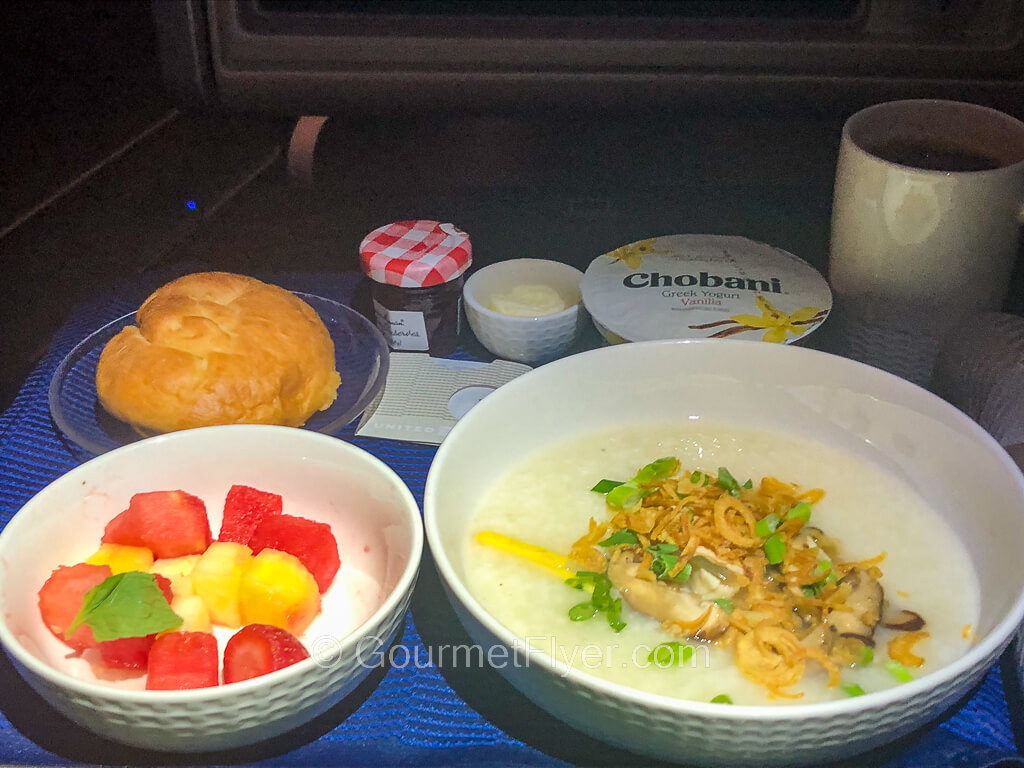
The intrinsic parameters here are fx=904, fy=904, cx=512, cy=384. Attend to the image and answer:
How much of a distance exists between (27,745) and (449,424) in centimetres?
46

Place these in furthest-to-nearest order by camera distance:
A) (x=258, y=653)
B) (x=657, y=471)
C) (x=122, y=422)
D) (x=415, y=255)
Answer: (x=415, y=255) < (x=122, y=422) < (x=657, y=471) < (x=258, y=653)

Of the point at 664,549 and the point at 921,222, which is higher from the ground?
the point at 921,222

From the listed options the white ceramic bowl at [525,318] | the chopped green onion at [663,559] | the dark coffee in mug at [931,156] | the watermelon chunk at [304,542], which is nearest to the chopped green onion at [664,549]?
the chopped green onion at [663,559]

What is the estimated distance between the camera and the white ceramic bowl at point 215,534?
0.58 m

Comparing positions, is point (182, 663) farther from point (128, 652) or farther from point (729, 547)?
point (729, 547)

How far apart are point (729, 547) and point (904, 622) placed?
0.14 metres

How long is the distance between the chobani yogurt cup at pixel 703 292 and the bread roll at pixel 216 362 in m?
0.32

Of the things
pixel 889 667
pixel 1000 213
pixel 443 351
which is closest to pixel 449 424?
pixel 443 351

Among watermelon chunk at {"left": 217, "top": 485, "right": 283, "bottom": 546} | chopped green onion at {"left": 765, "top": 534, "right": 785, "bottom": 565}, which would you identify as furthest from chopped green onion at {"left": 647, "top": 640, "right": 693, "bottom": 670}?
watermelon chunk at {"left": 217, "top": 485, "right": 283, "bottom": 546}

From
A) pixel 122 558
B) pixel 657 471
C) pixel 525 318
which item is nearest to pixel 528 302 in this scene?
pixel 525 318

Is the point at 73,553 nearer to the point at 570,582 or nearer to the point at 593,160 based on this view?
the point at 570,582

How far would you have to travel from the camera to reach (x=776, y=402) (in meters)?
0.88

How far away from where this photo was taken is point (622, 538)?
2.42 ft

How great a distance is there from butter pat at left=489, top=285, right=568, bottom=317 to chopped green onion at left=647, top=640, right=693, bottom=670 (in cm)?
47
